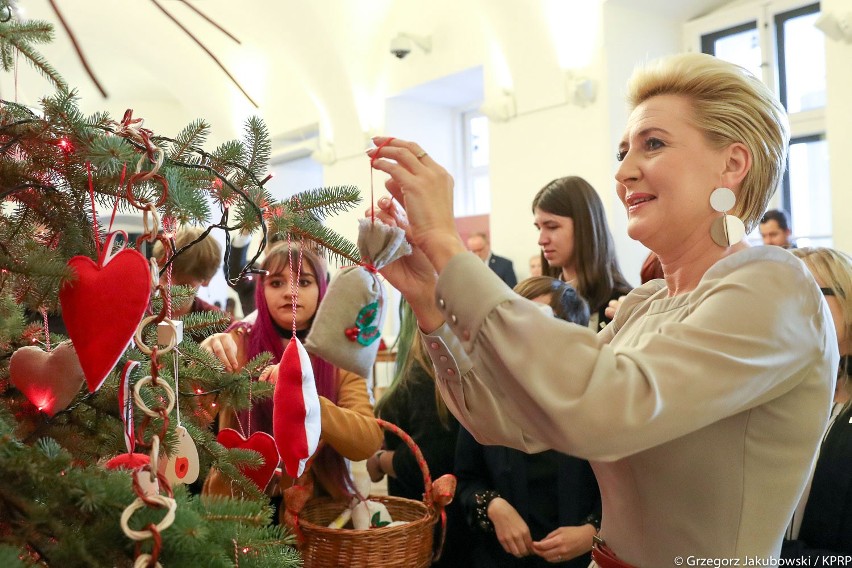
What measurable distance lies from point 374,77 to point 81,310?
6967mm

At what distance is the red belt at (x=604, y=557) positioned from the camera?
1.11 m

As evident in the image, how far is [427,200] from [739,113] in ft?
1.49

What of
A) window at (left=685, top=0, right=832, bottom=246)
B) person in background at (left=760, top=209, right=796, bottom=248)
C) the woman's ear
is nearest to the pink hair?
the woman's ear

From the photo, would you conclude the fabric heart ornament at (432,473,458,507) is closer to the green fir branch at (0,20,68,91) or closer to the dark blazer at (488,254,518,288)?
the green fir branch at (0,20,68,91)

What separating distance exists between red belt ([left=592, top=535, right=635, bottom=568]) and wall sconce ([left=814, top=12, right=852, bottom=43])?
395 cm

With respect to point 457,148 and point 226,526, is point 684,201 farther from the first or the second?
point 457,148

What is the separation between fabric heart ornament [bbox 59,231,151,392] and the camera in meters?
0.77

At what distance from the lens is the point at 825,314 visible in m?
1.00

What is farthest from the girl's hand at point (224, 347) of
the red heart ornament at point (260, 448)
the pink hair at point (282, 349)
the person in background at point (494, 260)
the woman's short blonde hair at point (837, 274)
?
the person in background at point (494, 260)

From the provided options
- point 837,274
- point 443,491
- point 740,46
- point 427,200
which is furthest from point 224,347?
point 740,46

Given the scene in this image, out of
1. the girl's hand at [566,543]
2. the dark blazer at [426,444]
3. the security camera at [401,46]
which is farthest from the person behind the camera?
the security camera at [401,46]

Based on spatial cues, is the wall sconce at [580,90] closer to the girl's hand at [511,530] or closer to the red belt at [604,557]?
→ the girl's hand at [511,530]

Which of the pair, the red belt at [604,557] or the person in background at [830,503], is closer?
the red belt at [604,557]

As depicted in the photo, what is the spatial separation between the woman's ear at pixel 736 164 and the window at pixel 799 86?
4220 mm
